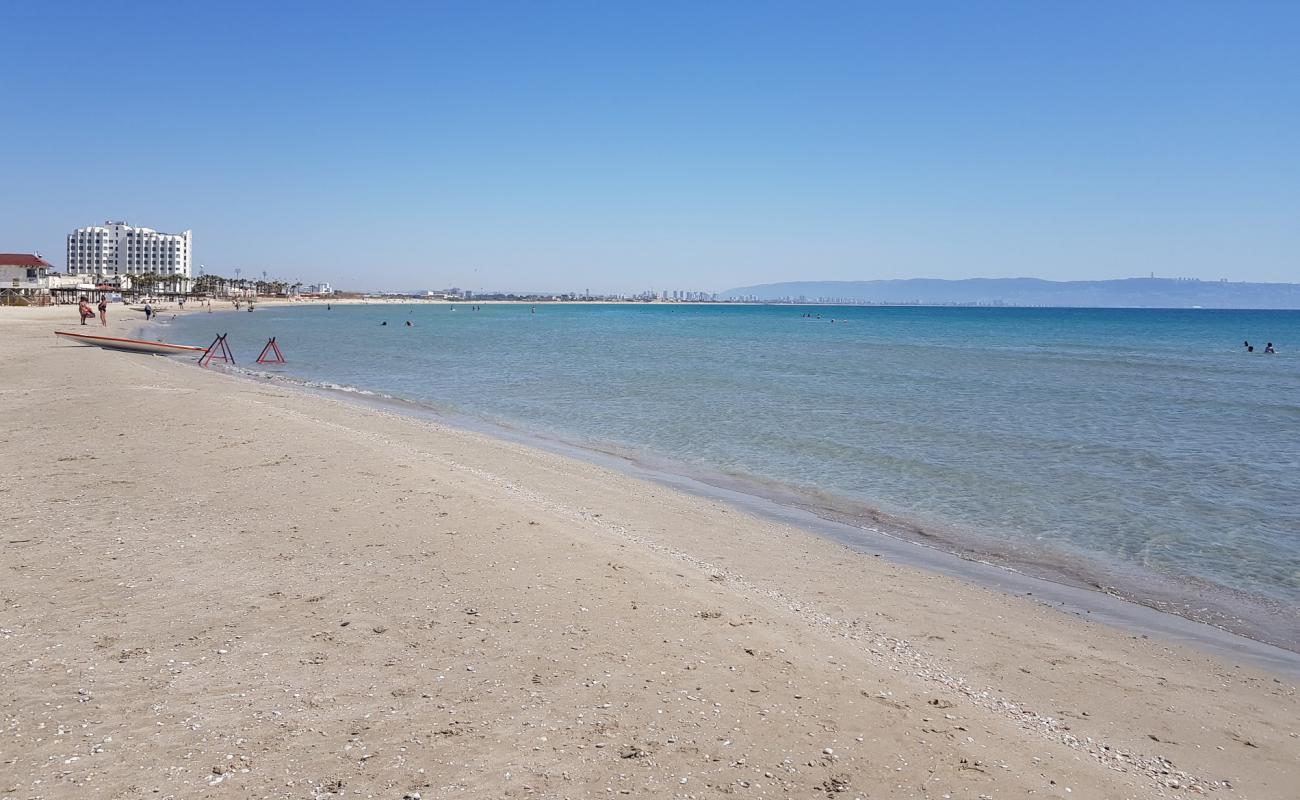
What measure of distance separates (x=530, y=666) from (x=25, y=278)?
118446 mm

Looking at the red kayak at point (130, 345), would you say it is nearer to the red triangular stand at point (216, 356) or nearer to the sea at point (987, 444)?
the red triangular stand at point (216, 356)

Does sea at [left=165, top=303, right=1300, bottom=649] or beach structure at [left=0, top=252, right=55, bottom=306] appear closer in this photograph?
sea at [left=165, top=303, right=1300, bottom=649]

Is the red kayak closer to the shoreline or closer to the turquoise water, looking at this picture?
the turquoise water

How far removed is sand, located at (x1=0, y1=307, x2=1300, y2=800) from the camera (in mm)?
4230

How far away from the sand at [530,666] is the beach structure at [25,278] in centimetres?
9632

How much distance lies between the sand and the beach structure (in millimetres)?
96317

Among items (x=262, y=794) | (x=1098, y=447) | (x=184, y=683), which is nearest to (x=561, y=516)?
(x=184, y=683)

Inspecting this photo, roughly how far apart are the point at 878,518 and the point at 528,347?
4704 cm

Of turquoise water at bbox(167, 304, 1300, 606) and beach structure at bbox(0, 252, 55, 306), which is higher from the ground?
beach structure at bbox(0, 252, 55, 306)

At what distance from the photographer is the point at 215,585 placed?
6.55 meters

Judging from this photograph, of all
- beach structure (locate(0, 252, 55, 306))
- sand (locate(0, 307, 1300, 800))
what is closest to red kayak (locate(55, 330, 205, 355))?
sand (locate(0, 307, 1300, 800))

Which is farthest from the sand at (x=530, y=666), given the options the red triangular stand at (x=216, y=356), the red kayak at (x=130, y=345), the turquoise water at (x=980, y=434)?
the red kayak at (x=130, y=345)

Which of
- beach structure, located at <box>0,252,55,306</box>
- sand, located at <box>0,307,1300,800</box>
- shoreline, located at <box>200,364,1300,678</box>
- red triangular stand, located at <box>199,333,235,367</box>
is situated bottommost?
shoreline, located at <box>200,364,1300,678</box>

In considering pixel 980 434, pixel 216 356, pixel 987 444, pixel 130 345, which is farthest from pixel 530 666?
pixel 216 356
